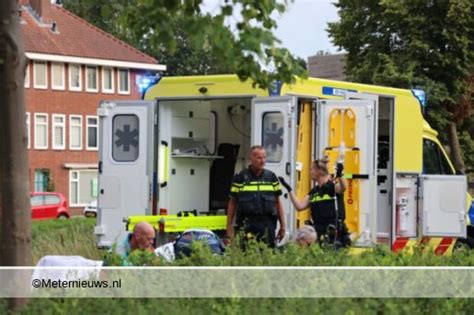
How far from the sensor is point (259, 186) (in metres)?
10.1

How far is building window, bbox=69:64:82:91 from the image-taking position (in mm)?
52875

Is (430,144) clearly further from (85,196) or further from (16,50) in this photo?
(85,196)

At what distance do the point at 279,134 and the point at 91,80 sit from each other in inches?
1730

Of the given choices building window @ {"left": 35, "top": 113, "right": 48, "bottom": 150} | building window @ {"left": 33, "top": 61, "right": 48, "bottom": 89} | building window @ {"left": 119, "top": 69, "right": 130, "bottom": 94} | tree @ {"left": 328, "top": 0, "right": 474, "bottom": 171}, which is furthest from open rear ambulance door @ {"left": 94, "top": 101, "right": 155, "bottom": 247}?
building window @ {"left": 119, "top": 69, "right": 130, "bottom": 94}

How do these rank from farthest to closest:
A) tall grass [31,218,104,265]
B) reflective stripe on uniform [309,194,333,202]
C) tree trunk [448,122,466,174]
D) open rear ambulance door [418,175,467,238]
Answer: tree trunk [448,122,466,174] → open rear ambulance door [418,175,467,238] → tall grass [31,218,104,265] → reflective stripe on uniform [309,194,333,202]

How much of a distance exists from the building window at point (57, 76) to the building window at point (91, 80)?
165 centimetres

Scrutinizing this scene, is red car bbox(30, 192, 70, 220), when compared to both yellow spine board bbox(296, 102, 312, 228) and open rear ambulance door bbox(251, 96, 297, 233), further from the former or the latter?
open rear ambulance door bbox(251, 96, 297, 233)

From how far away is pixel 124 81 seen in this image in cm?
5528

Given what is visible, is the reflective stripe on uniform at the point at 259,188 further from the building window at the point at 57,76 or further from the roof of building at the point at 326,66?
the roof of building at the point at 326,66

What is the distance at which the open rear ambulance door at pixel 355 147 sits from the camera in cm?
1142

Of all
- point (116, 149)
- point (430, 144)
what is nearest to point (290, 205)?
point (116, 149)

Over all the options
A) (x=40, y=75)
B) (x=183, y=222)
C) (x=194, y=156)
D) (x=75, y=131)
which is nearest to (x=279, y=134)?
(x=183, y=222)

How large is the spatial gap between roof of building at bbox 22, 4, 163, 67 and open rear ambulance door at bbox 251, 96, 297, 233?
134 feet

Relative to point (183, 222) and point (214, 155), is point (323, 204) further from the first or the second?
point (214, 155)
